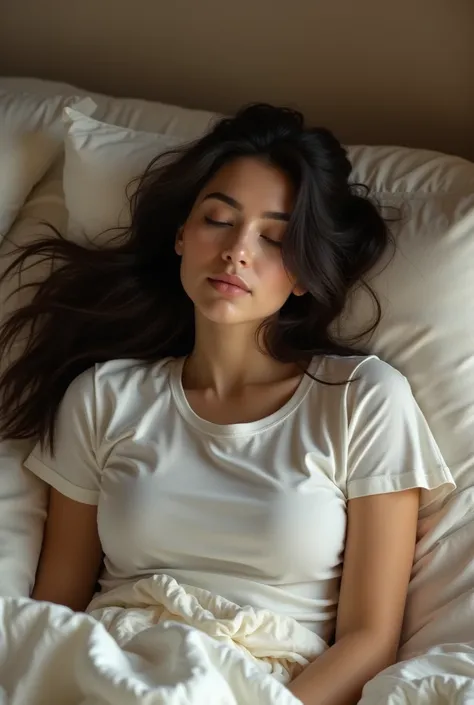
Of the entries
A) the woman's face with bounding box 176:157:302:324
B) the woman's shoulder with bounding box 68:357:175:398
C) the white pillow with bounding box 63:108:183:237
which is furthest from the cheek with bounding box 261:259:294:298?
the white pillow with bounding box 63:108:183:237

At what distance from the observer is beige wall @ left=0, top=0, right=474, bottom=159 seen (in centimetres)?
172

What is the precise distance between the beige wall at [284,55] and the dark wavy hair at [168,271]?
1.10 feet

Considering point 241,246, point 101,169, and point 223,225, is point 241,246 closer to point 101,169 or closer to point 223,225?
point 223,225

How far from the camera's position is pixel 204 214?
1372mm

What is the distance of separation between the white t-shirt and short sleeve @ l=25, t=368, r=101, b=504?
1.6 inches

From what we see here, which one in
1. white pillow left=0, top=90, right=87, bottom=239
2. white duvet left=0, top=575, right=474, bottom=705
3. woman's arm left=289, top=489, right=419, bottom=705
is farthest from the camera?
white pillow left=0, top=90, right=87, bottom=239

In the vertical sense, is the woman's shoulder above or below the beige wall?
below

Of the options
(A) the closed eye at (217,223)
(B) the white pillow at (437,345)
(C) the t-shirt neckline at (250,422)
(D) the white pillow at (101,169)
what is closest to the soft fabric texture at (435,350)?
(B) the white pillow at (437,345)

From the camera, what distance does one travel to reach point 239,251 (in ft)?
4.29

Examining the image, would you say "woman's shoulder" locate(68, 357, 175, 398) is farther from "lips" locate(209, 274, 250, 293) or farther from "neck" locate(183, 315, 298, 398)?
"lips" locate(209, 274, 250, 293)

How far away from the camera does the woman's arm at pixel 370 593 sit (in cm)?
123

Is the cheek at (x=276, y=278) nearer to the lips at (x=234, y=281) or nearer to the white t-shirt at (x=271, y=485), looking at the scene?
the lips at (x=234, y=281)

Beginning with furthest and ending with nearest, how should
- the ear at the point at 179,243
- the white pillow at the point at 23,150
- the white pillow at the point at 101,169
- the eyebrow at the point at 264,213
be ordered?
the white pillow at the point at 23,150
the white pillow at the point at 101,169
the ear at the point at 179,243
the eyebrow at the point at 264,213

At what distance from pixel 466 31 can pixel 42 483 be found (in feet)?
3.39
